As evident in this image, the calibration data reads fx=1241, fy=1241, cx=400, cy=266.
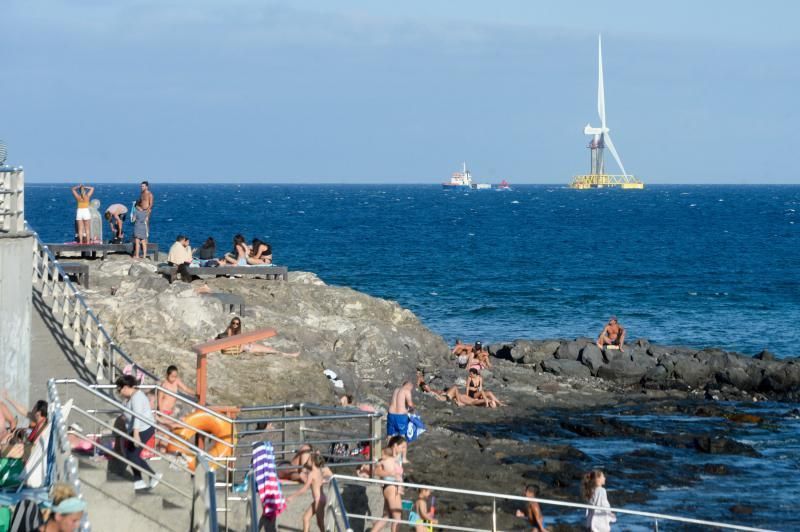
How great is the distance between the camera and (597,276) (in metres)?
67.4

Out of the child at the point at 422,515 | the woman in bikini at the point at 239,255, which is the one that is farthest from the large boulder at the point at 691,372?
the child at the point at 422,515

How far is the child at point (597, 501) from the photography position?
46.9ft

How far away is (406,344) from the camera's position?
2828 cm

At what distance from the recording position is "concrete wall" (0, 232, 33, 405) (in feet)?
45.5

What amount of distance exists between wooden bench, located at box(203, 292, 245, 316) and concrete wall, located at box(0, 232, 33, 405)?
32.3 ft

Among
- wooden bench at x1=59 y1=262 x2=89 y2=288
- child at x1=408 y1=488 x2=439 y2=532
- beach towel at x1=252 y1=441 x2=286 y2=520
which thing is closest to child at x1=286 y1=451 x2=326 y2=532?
beach towel at x1=252 y1=441 x2=286 y2=520

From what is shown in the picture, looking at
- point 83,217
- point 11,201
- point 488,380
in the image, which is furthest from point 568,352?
point 11,201

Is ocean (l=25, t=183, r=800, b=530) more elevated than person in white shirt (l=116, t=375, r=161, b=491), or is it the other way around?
person in white shirt (l=116, t=375, r=161, b=491)

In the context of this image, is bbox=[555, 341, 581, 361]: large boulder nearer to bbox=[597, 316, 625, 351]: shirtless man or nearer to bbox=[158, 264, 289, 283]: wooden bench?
bbox=[597, 316, 625, 351]: shirtless man

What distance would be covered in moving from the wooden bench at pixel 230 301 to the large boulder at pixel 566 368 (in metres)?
10.3

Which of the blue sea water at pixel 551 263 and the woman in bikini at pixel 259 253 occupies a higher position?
the woman in bikini at pixel 259 253

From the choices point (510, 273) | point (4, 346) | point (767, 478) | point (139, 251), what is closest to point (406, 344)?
point (139, 251)

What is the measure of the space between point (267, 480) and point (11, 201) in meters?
5.02

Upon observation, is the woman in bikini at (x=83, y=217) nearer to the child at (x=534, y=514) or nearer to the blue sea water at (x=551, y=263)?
the child at (x=534, y=514)
